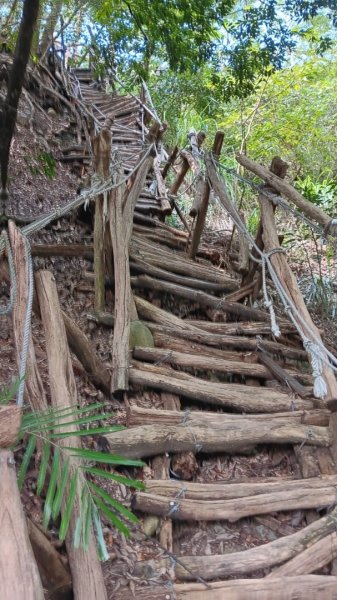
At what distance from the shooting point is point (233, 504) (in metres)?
2.38

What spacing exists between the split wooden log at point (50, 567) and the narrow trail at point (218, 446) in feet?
0.60

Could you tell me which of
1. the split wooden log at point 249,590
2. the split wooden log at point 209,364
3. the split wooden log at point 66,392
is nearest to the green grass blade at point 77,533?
the split wooden log at point 66,392

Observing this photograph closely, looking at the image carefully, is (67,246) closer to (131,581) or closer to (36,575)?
(131,581)

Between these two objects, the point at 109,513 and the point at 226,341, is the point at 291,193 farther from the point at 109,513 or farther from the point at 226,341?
the point at 109,513

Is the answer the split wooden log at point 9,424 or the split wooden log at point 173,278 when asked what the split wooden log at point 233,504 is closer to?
the split wooden log at point 9,424

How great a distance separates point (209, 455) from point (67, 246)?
79.7 inches

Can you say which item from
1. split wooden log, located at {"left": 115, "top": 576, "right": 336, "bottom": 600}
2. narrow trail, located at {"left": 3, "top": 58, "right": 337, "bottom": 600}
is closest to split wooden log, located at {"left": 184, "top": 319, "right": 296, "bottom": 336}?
narrow trail, located at {"left": 3, "top": 58, "right": 337, "bottom": 600}

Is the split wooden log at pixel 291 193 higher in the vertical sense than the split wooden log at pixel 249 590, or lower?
higher

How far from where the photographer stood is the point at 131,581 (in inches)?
76.7

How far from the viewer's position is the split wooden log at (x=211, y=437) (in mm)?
2520

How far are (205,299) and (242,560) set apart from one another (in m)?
2.27

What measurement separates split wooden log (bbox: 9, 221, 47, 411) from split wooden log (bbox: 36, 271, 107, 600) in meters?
0.06

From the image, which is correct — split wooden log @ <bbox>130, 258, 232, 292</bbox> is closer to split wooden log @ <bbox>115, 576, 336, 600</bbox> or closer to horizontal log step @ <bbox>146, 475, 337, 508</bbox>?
horizontal log step @ <bbox>146, 475, 337, 508</bbox>

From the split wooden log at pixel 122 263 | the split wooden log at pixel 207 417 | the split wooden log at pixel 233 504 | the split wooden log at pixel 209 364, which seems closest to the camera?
A: the split wooden log at pixel 233 504
